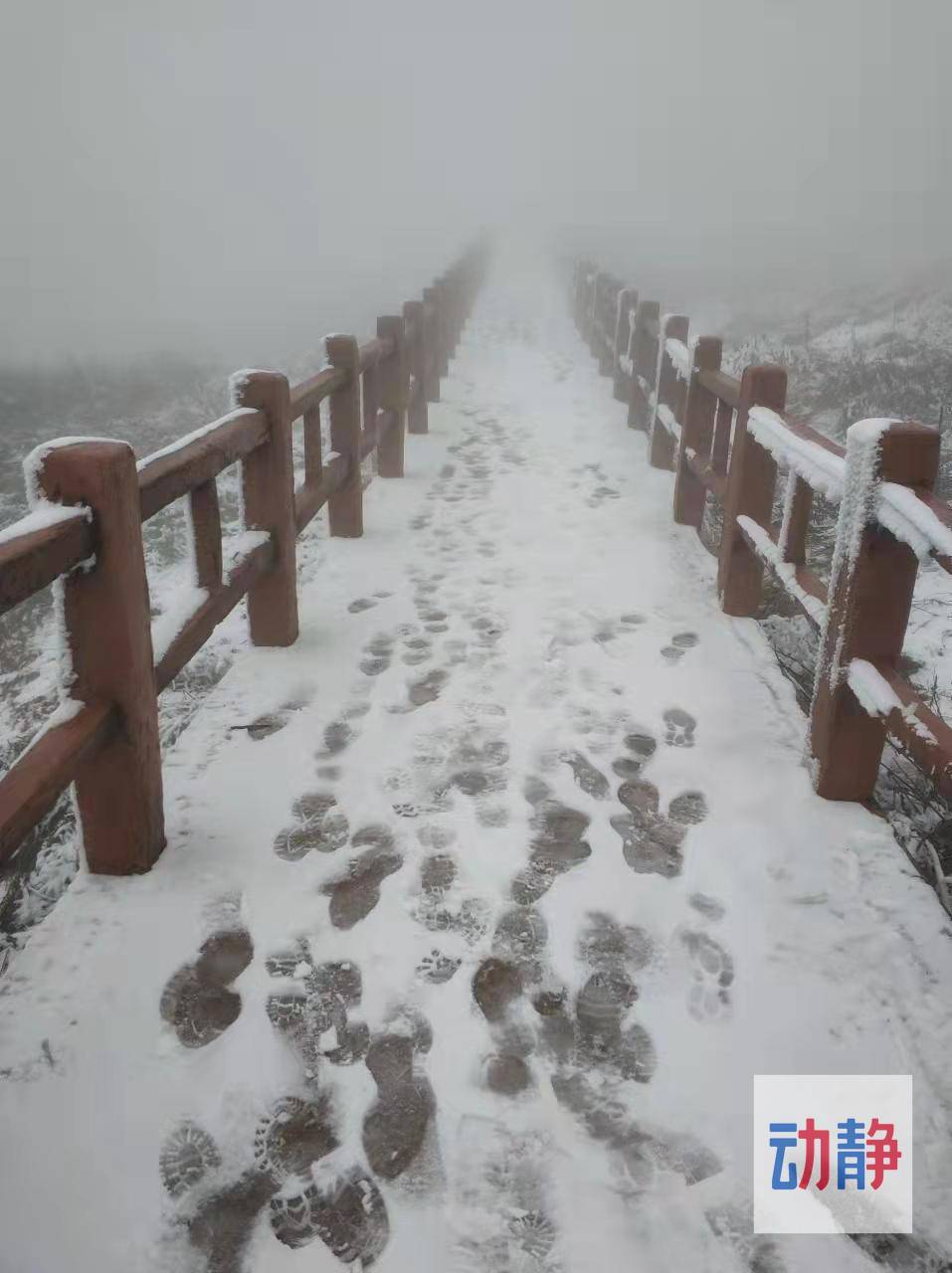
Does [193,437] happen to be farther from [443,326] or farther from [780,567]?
[443,326]

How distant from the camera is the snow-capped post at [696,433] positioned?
18.5 feet

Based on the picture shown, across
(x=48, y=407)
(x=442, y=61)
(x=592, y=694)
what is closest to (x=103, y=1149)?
(x=592, y=694)

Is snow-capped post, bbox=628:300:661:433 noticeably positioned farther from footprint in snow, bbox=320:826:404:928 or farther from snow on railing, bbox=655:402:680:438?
footprint in snow, bbox=320:826:404:928

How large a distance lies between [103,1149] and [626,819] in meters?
1.77

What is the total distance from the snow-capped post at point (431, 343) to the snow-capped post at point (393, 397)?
1500 mm

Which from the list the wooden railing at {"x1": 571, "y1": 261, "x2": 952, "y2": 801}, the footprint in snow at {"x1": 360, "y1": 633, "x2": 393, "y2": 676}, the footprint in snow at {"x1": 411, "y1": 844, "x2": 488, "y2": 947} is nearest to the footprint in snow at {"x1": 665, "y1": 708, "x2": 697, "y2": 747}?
the wooden railing at {"x1": 571, "y1": 261, "x2": 952, "y2": 801}

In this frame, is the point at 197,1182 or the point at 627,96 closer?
the point at 197,1182

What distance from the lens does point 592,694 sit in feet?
12.6

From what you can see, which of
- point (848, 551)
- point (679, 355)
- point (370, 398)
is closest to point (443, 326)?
point (370, 398)

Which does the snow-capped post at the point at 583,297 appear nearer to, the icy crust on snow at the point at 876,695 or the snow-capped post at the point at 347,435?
the snow-capped post at the point at 347,435

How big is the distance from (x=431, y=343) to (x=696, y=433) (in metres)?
4.44

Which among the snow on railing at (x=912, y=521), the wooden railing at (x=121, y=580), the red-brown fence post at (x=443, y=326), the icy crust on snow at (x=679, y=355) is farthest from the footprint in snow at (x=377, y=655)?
the red-brown fence post at (x=443, y=326)

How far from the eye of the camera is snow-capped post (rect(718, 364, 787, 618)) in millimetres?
4285

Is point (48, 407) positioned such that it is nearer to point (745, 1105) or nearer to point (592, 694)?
point (592, 694)
